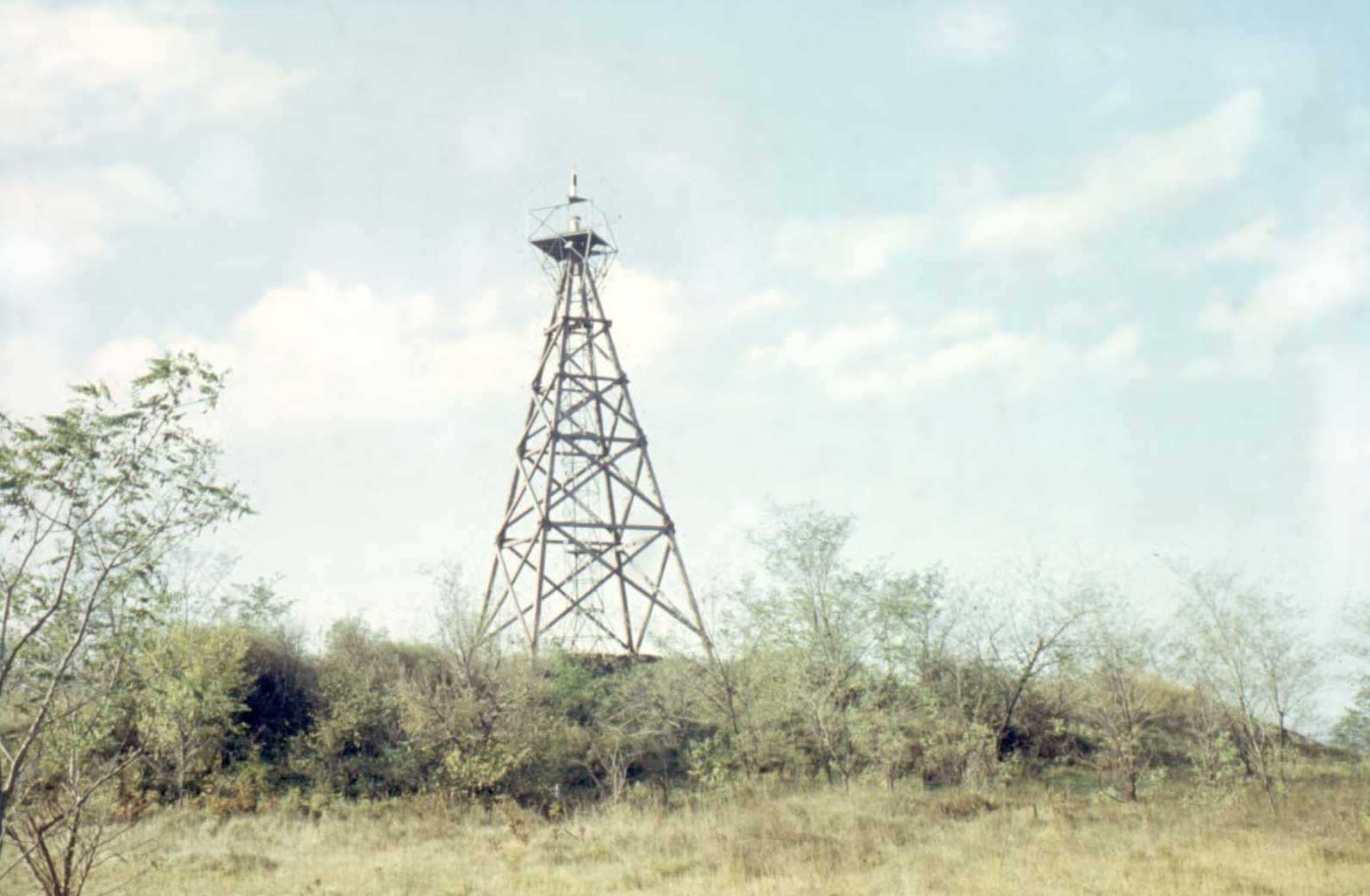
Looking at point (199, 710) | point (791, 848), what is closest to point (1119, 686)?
point (791, 848)

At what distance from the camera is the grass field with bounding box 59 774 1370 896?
39.9ft

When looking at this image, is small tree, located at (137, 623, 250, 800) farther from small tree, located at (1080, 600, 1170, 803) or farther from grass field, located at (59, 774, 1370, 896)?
small tree, located at (1080, 600, 1170, 803)

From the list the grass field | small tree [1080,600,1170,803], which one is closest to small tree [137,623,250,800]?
the grass field

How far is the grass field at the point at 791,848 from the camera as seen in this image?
39.9 ft

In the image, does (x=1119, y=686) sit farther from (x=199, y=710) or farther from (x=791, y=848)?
(x=199, y=710)

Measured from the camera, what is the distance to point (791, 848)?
1424 cm

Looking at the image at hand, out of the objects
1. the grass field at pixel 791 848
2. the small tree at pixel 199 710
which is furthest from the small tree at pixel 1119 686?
the small tree at pixel 199 710

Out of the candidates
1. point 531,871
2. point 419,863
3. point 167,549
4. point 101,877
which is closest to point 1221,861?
point 531,871

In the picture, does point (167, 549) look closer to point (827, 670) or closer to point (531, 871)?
point (531, 871)

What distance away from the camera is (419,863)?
14141 mm

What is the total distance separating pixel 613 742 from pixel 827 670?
16.2 feet

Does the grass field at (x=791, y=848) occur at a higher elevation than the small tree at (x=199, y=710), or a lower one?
lower

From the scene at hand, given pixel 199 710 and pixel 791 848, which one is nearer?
pixel 791 848

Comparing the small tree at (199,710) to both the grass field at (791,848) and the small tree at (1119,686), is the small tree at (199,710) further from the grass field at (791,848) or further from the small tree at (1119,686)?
the small tree at (1119,686)
